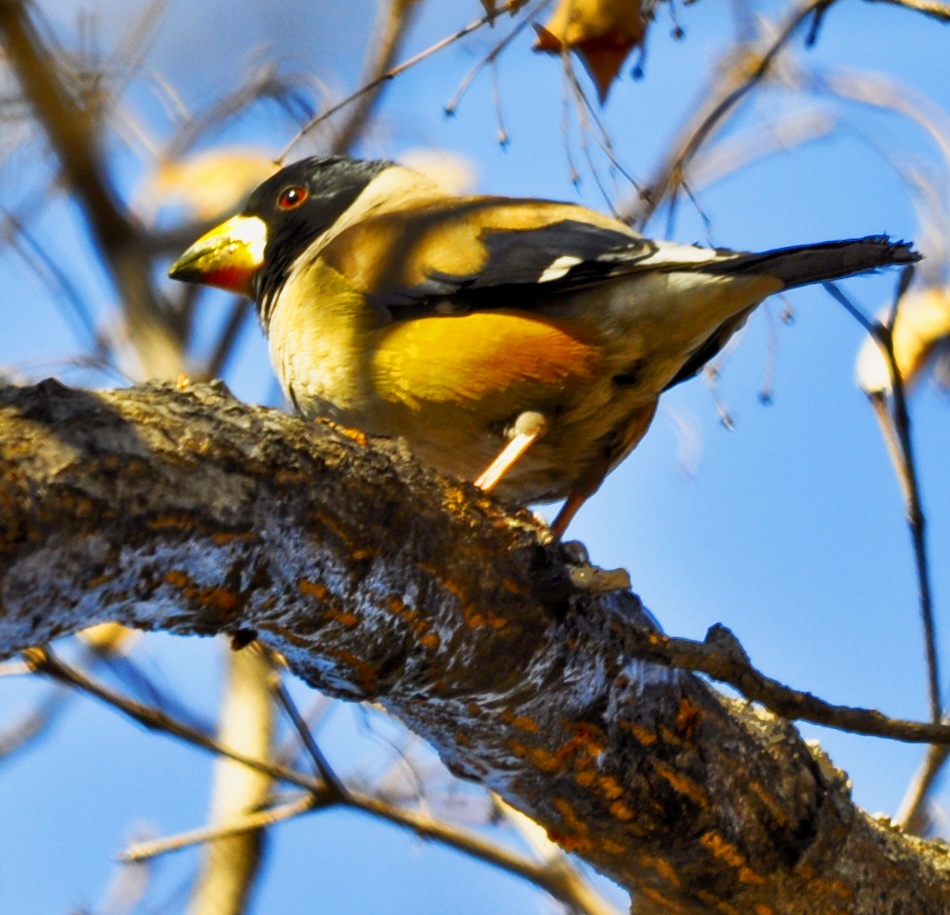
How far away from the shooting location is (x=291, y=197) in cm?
381

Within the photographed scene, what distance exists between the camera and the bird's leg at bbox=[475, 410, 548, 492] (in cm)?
280

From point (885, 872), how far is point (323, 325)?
172 cm

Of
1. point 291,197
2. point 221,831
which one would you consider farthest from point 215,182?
point 221,831

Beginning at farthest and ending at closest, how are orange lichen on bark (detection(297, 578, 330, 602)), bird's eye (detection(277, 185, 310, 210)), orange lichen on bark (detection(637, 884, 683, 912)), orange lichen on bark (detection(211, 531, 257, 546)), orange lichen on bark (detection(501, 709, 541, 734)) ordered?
bird's eye (detection(277, 185, 310, 210)) → orange lichen on bark (detection(637, 884, 683, 912)) → orange lichen on bark (detection(501, 709, 541, 734)) → orange lichen on bark (detection(297, 578, 330, 602)) → orange lichen on bark (detection(211, 531, 257, 546))

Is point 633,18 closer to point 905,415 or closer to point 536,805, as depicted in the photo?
point 905,415

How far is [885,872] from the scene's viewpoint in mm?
2461

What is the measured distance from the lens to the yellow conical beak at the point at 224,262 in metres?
3.66

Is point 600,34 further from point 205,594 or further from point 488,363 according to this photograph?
point 205,594

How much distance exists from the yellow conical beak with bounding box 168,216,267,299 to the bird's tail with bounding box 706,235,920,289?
1.50 meters

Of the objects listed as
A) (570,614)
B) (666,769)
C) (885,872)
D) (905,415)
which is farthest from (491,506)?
(885,872)

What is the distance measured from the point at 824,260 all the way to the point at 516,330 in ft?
2.26

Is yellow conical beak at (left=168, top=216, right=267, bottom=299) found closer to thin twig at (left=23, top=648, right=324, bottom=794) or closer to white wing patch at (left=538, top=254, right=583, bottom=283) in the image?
white wing patch at (left=538, top=254, right=583, bottom=283)

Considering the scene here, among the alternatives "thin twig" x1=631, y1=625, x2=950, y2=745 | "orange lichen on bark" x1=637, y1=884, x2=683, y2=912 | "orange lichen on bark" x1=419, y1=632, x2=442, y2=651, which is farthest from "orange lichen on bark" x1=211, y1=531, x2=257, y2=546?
"orange lichen on bark" x1=637, y1=884, x2=683, y2=912

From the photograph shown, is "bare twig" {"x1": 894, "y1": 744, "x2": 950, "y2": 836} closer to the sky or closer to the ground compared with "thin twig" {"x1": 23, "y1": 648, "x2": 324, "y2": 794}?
closer to the sky
